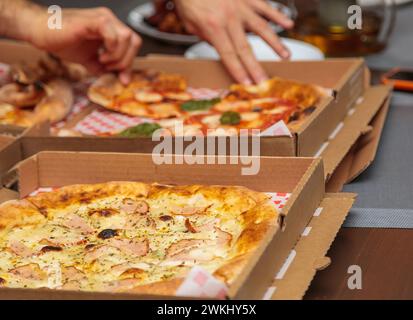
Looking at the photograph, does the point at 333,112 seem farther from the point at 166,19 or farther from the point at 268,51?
the point at 166,19

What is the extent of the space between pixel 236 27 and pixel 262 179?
35.0 inches

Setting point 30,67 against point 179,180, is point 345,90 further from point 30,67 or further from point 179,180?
point 30,67

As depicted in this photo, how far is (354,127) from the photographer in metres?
1.96

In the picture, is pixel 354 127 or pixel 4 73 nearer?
pixel 354 127

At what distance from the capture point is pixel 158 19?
294 centimetres

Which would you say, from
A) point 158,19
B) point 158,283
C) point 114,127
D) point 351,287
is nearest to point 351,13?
point 158,19

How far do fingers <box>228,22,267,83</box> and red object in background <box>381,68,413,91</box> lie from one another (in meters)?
0.33

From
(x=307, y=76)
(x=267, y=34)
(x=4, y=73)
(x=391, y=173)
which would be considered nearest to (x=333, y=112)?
(x=391, y=173)

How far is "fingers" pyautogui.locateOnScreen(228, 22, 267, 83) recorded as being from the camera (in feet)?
7.66

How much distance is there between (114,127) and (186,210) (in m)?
0.66

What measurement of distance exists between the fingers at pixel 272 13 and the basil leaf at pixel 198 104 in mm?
322

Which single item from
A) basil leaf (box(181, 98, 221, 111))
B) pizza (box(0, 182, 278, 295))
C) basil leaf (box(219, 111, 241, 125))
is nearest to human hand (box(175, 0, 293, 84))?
basil leaf (box(181, 98, 221, 111))

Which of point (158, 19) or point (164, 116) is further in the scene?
point (158, 19)


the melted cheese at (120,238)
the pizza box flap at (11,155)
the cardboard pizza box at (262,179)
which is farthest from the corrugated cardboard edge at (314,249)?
the pizza box flap at (11,155)
